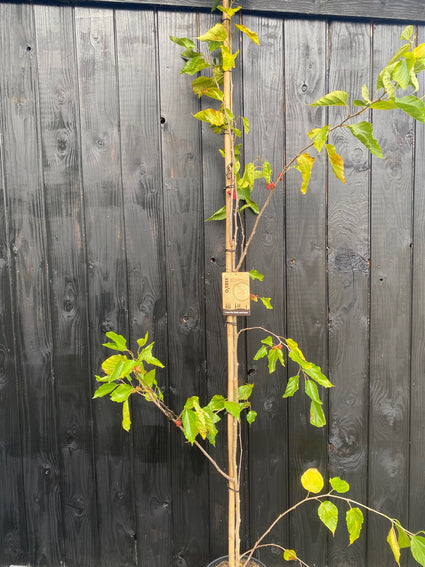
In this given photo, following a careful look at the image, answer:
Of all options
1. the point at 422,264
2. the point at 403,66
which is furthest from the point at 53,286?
the point at 422,264

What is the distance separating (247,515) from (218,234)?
92 centimetres

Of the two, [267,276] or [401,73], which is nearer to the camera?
[401,73]

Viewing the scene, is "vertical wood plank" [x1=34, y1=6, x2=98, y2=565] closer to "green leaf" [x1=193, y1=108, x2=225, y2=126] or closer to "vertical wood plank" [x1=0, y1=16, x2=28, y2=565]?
"vertical wood plank" [x1=0, y1=16, x2=28, y2=565]

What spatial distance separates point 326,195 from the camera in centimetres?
112

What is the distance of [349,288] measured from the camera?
3.71 ft

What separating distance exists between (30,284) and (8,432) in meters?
0.49

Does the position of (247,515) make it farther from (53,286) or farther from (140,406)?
(53,286)

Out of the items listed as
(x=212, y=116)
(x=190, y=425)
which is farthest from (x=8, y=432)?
(x=212, y=116)

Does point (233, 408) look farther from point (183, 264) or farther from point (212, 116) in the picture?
point (212, 116)

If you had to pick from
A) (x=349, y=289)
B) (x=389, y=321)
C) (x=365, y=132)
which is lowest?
(x=389, y=321)

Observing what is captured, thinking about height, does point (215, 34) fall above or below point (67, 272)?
above

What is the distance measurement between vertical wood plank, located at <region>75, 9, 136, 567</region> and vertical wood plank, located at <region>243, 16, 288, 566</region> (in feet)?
1.35

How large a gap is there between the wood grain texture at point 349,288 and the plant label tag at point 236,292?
429mm

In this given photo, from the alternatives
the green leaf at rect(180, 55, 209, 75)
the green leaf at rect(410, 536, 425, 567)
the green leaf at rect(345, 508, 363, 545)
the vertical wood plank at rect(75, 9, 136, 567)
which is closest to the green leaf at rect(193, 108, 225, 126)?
the green leaf at rect(180, 55, 209, 75)
